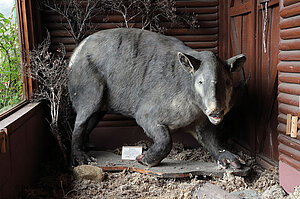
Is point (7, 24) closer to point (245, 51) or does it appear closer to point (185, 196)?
point (185, 196)

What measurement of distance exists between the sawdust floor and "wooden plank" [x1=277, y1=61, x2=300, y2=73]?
1458 mm

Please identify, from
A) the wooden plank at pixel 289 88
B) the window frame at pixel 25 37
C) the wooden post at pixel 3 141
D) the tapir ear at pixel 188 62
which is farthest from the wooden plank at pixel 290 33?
the window frame at pixel 25 37

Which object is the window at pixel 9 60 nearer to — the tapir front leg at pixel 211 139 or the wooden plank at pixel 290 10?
the tapir front leg at pixel 211 139

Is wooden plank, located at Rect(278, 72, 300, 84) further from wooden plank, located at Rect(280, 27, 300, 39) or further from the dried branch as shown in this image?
the dried branch

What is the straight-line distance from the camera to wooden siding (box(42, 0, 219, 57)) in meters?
6.18

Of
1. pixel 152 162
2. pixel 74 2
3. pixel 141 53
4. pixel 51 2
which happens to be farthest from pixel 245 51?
pixel 51 2

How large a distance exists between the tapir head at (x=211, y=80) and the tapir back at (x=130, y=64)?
408 millimetres

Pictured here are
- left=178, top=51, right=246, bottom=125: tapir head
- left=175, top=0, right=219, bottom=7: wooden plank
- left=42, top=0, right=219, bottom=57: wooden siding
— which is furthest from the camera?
left=175, top=0, right=219, bottom=7: wooden plank

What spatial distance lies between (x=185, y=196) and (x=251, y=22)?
2.90 meters

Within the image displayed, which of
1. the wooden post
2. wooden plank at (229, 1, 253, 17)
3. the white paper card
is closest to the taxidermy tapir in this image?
the white paper card

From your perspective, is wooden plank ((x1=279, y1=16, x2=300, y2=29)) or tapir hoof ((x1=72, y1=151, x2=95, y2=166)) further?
tapir hoof ((x1=72, y1=151, x2=95, y2=166))

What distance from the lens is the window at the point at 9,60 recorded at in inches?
168

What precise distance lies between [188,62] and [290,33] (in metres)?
1.28

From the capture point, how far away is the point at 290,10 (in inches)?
150
